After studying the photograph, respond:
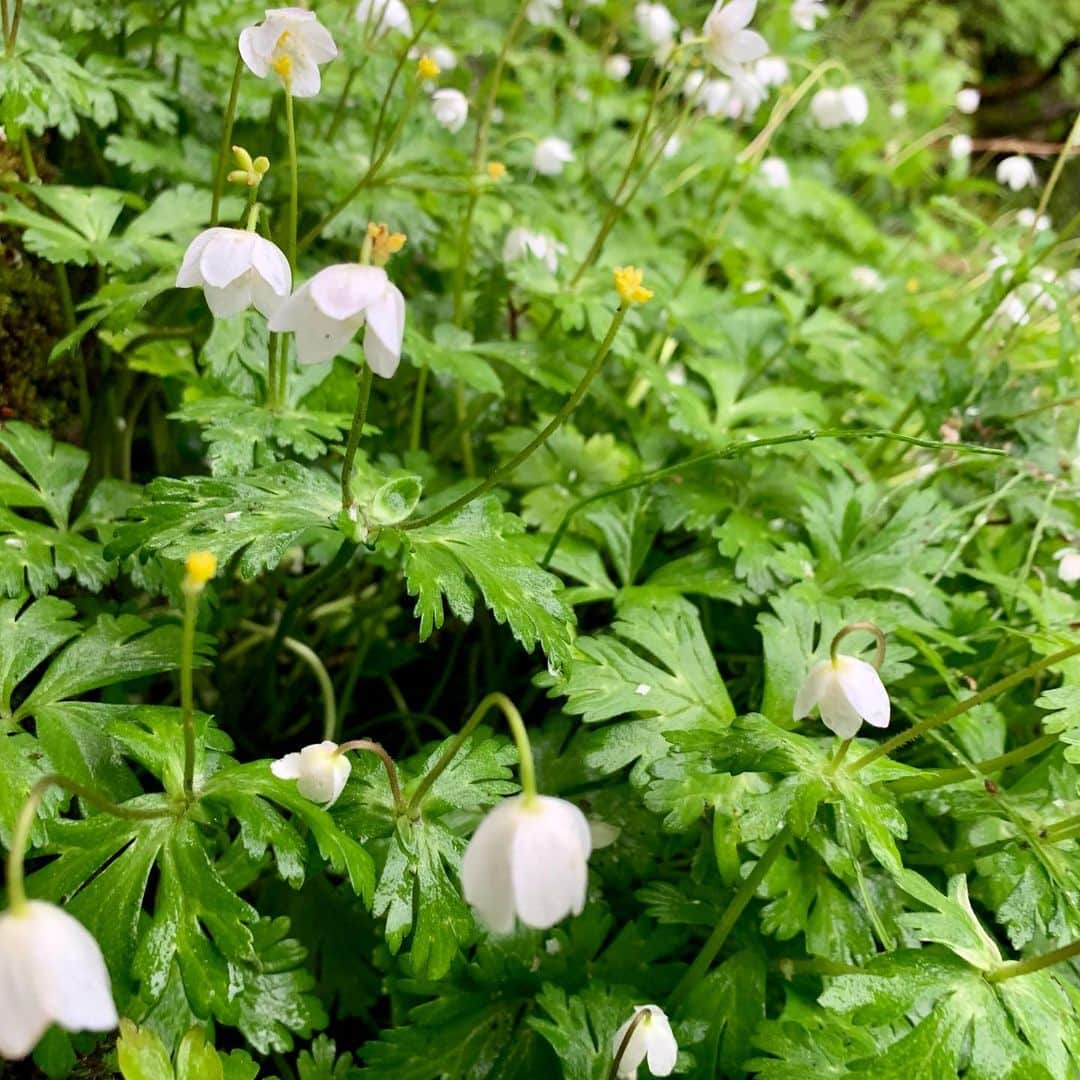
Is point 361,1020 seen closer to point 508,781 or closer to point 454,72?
point 508,781

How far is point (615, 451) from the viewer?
2.06 m

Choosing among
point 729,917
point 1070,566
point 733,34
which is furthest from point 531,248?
point 729,917

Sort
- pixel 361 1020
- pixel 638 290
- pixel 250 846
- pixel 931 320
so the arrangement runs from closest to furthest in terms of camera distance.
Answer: pixel 250 846
pixel 638 290
pixel 361 1020
pixel 931 320

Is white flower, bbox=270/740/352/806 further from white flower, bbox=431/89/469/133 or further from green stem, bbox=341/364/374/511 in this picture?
white flower, bbox=431/89/469/133

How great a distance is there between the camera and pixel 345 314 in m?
0.98

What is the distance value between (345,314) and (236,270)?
9.7 inches

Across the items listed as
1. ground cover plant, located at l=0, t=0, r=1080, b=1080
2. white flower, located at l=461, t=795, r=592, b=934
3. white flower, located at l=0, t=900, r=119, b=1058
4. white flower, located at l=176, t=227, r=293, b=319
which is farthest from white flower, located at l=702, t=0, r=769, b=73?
white flower, located at l=0, t=900, r=119, b=1058

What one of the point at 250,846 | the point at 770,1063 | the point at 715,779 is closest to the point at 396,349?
the point at 250,846

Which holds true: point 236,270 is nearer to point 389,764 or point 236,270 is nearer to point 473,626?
point 389,764

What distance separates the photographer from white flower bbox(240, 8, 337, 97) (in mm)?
1307

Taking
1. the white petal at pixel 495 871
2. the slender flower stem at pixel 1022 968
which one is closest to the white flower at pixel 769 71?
the slender flower stem at pixel 1022 968

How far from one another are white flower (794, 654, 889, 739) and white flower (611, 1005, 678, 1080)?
42 centimetres

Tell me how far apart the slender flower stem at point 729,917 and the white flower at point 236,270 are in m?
0.98

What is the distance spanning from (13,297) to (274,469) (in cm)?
99
